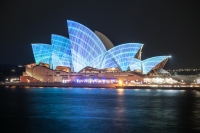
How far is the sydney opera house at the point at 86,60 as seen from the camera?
7150 cm

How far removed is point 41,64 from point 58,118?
55227 mm

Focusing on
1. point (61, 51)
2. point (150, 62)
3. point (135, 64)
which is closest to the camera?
point (61, 51)

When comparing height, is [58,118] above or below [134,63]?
below

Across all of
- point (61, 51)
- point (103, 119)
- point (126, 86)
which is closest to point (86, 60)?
point (61, 51)

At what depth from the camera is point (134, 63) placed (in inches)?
3091

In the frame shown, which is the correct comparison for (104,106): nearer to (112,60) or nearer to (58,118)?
(58,118)

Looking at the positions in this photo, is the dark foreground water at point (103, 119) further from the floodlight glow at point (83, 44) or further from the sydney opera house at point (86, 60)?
the sydney opera house at point (86, 60)

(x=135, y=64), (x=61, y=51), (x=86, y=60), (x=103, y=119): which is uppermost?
(x=61, y=51)

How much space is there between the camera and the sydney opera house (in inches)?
2815

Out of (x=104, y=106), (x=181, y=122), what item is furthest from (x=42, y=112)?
(x=181, y=122)

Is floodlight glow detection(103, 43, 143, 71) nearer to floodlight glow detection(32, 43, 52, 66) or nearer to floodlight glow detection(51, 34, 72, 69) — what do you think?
floodlight glow detection(51, 34, 72, 69)

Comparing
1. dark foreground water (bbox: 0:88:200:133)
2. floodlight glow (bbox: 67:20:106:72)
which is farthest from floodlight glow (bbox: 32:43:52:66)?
dark foreground water (bbox: 0:88:200:133)

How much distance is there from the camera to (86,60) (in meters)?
74.6

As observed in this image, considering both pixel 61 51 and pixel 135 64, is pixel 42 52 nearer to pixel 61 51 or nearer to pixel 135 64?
pixel 61 51
